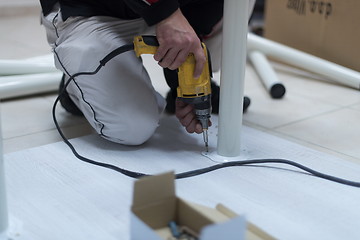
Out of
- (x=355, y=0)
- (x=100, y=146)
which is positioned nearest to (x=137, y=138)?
(x=100, y=146)

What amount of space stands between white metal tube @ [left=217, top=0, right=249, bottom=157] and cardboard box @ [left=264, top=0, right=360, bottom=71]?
95 centimetres

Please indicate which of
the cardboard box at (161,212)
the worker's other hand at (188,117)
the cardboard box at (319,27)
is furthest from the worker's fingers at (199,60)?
the cardboard box at (319,27)

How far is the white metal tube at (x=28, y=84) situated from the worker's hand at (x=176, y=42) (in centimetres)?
67

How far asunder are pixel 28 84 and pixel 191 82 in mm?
706

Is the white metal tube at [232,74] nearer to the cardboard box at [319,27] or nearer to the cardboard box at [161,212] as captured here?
the cardboard box at [161,212]

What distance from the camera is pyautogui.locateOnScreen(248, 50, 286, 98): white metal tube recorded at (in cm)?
169

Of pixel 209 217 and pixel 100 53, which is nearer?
pixel 209 217

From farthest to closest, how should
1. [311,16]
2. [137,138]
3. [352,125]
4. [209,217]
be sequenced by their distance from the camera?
[311,16] < [352,125] < [137,138] < [209,217]

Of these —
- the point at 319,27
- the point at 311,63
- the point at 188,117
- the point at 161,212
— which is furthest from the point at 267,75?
the point at 161,212

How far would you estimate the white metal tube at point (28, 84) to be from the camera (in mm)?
1537

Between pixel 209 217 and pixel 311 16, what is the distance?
5.06 ft

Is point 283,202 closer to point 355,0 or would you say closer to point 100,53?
point 100,53

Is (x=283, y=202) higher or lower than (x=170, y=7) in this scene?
lower

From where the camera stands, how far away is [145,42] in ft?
3.53
